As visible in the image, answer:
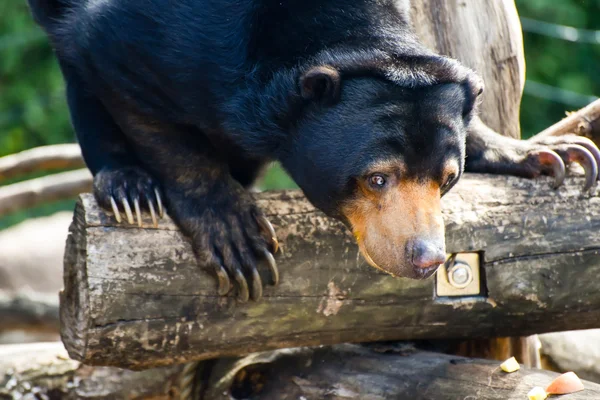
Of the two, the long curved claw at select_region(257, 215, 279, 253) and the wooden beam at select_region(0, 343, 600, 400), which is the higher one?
the long curved claw at select_region(257, 215, 279, 253)

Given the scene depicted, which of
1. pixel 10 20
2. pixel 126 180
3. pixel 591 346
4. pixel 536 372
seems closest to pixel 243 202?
pixel 126 180

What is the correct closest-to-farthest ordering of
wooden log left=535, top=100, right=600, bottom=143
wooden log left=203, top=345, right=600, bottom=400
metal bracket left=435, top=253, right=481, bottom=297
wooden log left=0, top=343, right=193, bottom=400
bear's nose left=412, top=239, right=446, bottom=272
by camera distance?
bear's nose left=412, top=239, right=446, bottom=272 → wooden log left=203, top=345, right=600, bottom=400 → metal bracket left=435, top=253, right=481, bottom=297 → wooden log left=0, top=343, right=193, bottom=400 → wooden log left=535, top=100, right=600, bottom=143

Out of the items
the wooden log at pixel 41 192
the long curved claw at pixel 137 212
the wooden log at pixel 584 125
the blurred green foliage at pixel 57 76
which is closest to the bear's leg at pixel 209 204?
the long curved claw at pixel 137 212

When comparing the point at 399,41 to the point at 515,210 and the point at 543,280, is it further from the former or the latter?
the point at 543,280

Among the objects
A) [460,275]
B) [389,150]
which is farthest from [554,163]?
[389,150]

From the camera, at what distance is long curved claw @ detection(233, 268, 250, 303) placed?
116 inches

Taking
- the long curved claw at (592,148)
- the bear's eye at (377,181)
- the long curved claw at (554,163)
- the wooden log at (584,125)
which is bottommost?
the bear's eye at (377,181)

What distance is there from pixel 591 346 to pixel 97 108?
2603 mm

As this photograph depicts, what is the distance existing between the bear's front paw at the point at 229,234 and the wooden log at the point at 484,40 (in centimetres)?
125

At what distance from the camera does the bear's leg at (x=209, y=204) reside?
2.97 m

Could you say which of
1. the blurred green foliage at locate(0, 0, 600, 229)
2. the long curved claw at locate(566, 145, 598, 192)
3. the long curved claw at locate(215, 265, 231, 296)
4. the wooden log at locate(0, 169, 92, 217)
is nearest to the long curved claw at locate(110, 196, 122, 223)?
the long curved claw at locate(215, 265, 231, 296)

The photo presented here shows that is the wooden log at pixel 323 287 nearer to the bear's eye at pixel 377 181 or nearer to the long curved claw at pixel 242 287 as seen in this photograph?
the long curved claw at pixel 242 287

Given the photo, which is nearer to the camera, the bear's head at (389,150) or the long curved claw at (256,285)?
the bear's head at (389,150)

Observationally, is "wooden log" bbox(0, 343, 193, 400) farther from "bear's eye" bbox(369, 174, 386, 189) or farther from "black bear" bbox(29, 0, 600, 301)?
"bear's eye" bbox(369, 174, 386, 189)
